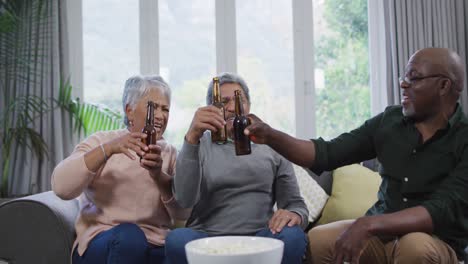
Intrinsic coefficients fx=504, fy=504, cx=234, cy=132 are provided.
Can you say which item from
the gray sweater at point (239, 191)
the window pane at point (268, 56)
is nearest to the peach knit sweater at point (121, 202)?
the gray sweater at point (239, 191)

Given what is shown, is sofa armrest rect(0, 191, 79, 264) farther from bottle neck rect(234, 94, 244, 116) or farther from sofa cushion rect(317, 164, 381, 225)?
sofa cushion rect(317, 164, 381, 225)

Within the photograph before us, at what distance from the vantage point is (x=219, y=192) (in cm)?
190

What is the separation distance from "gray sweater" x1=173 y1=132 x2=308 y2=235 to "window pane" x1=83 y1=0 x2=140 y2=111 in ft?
6.02

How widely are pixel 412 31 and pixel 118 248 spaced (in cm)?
280

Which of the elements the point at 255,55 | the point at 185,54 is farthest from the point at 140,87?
the point at 255,55

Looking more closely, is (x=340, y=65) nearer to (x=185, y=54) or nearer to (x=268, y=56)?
(x=268, y=56)

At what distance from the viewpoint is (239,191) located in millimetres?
1894

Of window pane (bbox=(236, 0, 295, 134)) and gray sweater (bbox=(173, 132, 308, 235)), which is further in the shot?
window pane (bbox=(236, 0, 295, 134))

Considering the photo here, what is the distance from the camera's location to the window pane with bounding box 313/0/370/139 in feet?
12.6

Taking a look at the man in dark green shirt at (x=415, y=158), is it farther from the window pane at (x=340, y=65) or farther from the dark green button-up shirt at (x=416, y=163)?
the window pane at (x=340, y=65)

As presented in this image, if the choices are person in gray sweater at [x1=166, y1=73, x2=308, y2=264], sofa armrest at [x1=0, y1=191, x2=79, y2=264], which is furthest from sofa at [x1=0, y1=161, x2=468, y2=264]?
person in gray sweater at [x1=166, y1=73, x2=308, y2=264]

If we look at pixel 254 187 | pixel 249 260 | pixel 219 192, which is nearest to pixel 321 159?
pixel 254 187

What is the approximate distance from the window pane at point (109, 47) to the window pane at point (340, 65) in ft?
4.56

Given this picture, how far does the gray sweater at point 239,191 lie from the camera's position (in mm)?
1856
